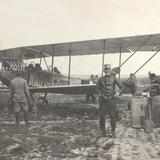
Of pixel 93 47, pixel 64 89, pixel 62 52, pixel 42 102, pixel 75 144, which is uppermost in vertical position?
pixel 93 47

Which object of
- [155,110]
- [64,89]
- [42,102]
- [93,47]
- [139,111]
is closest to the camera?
[155,110]

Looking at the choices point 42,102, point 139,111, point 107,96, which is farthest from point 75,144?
point 42,102

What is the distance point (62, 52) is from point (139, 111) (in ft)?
33.4

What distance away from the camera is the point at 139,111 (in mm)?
9633

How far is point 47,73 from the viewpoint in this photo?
17984mm

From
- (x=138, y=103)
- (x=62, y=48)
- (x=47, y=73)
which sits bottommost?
(x=138, y=103)

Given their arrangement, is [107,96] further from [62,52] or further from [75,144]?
[62,52]

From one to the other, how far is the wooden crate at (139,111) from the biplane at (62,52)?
5.58 m

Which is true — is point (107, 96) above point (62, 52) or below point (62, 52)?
below

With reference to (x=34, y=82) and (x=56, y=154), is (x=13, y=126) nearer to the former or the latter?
(x=56, y=154)

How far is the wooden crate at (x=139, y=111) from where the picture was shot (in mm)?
9539

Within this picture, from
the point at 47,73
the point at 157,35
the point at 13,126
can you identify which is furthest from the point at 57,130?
the point at 47,73

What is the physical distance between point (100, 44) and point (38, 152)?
428 inches

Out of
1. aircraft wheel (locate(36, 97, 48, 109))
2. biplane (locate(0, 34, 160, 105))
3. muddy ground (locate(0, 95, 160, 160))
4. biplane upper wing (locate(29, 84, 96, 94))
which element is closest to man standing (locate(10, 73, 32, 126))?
muddy ground (locate(0, 95, 160, 160))
